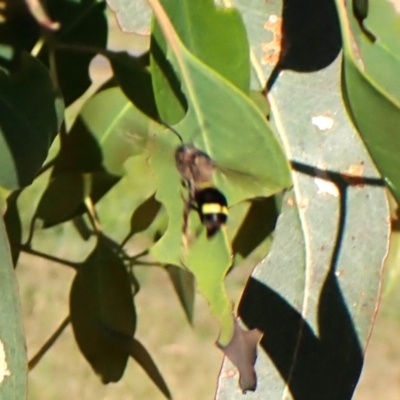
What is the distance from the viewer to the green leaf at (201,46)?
0.60 m

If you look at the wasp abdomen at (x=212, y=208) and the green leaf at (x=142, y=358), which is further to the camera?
the green leaf at (x=142, y=358)

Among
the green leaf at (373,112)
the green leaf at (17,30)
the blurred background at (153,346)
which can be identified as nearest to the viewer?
the green leaf at (373,112)

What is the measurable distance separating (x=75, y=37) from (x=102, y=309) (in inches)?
12.7

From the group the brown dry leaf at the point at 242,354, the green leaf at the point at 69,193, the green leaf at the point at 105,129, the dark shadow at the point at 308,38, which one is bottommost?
the green leaf at the point at 69,193

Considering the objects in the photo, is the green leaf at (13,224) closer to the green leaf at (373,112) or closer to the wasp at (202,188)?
the wasp at (202,188)

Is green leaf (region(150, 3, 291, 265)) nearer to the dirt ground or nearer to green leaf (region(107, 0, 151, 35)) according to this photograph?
green leaf (region(107, 0, 151, 35))

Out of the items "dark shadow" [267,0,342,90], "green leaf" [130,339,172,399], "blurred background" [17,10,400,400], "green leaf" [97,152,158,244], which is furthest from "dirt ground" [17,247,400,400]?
"dark shadow" [267,0,342,90]

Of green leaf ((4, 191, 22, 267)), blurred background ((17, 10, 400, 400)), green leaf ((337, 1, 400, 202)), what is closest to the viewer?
green leaf ((337, 1, 400, 202))

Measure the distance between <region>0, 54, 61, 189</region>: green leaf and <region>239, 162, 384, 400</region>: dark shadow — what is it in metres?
0.25

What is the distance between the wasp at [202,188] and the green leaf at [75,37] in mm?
200

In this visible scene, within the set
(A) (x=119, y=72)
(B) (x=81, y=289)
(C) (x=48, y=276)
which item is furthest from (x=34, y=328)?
(A) (x=119, y=72)

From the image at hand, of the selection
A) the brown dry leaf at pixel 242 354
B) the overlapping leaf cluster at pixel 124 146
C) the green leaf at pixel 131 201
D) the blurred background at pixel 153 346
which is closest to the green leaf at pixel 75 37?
the overlapping leaf cluster at pixel 124 146

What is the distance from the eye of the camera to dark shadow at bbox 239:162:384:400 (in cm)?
75

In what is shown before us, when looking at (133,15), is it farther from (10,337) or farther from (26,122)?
(10,337)
